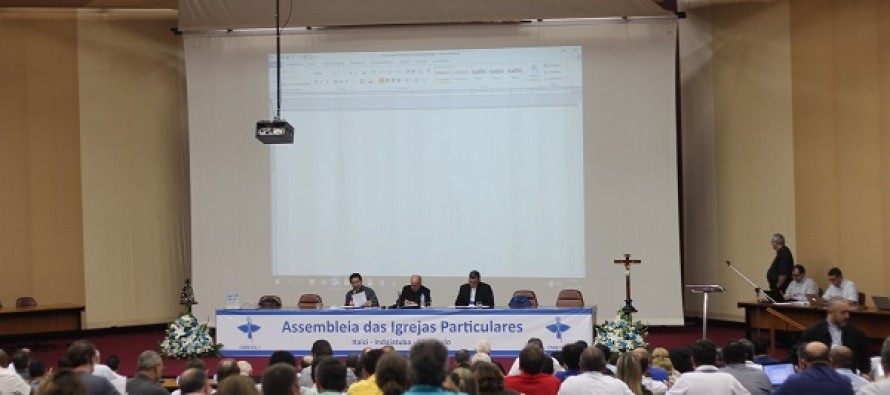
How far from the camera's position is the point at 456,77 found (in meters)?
14.5

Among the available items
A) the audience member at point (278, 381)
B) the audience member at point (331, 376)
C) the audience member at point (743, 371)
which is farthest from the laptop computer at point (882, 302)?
the audience member at point (278, 381)

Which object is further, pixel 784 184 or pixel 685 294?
pixel 685 294

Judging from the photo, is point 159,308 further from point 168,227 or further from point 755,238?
point 755,238

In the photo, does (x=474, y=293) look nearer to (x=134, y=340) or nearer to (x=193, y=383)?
(x=134, y=340)

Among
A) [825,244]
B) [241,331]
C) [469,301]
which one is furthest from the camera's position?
[825,244]

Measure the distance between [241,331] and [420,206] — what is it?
141 inches

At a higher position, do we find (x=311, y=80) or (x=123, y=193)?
(x=311, y=80)

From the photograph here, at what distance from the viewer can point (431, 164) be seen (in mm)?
14578

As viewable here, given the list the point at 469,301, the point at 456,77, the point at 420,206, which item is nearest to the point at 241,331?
the point at 469,301

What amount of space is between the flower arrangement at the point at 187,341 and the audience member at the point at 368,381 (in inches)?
239

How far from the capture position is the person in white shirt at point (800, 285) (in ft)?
43.4

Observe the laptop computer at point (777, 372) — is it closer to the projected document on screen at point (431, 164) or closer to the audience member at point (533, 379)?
the audience member at point (533, 379)

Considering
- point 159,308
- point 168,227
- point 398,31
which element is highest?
point 398,31

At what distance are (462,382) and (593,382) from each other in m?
1.04
